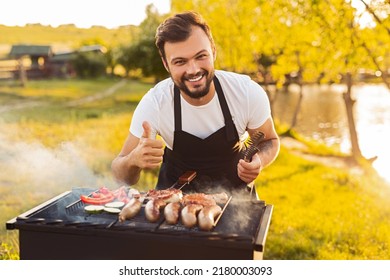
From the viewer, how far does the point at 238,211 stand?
193 cm

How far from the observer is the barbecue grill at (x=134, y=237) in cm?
168

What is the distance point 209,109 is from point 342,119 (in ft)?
35.7

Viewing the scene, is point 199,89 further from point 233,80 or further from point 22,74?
point 22,74

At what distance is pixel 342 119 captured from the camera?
12.7 m

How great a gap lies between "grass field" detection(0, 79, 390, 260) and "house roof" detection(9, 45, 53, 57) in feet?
1.42

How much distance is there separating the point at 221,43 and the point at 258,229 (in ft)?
24.3

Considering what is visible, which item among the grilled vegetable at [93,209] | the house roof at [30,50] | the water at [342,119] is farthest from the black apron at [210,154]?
the water at [342,119]

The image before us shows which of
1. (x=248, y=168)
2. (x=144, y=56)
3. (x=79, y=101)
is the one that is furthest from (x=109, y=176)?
(x=144, y=56)

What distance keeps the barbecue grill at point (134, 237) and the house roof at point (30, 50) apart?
4.25m

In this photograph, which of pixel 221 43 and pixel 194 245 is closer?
pixel 194 245

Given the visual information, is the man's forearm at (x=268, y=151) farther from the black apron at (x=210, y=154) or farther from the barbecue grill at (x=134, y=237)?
the barbecue grill at (x=134, y=237)
